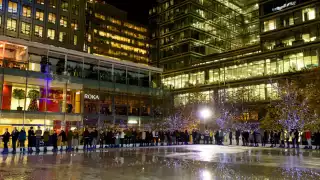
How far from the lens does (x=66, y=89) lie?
34.9 m

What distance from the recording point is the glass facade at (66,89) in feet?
103

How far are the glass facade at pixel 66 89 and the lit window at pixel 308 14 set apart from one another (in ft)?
117

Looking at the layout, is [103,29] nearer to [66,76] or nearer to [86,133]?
[66,76]

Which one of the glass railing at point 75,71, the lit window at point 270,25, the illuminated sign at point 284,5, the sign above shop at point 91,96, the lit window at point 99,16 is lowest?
the sign above shop at point 91,96

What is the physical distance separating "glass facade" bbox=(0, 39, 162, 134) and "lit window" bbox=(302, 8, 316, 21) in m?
35.8

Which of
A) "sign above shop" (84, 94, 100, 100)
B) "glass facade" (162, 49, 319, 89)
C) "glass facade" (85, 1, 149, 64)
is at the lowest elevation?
"sign above shop" (84, 94, 100, 100)

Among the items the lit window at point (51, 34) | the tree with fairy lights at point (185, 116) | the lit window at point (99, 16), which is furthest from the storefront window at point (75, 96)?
the lit window at point (99, 16)

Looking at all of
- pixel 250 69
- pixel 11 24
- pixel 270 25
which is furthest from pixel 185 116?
pixel 11 24

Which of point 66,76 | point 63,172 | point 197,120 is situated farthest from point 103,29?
point 63,172

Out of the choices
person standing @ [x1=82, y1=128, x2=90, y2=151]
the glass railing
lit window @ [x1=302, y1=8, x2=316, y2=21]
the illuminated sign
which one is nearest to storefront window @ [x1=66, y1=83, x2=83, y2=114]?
the glass railing

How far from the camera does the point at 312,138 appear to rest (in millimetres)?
36000

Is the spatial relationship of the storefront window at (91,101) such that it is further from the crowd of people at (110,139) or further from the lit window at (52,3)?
the lit window at (52,3)

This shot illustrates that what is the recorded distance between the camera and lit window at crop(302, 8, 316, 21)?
60.7m

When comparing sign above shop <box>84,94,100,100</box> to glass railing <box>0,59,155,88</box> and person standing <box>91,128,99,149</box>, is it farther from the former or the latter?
person standing <box>91,128,99,149</box>
